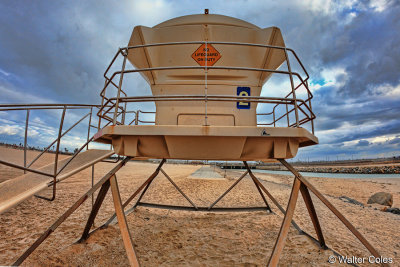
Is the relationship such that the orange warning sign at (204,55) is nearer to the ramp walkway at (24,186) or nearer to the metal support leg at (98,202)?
the metal support leg at (98,202)

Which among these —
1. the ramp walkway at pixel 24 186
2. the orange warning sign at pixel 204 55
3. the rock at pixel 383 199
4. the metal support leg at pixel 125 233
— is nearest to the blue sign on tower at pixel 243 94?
the orange warning sign at pixel 204 55

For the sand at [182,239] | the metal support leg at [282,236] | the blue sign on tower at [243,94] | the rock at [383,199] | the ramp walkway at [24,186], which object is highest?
the blue sign on tower at [243,94]

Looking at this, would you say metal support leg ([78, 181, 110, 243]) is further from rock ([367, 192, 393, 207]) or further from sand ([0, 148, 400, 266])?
rock ([367, 192, 393, 207])

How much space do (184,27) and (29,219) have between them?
547 cm

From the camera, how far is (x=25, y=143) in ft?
11.1

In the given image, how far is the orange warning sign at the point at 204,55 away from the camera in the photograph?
312 centimetres

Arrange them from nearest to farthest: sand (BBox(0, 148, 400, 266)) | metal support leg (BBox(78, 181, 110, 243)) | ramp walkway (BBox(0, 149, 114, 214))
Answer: ramp walkway (BBox(0, 149, 114, 214))
metal support leg (BBox(78, 181, 110, 243))
sand (BBox(0, 148, 400, 266))

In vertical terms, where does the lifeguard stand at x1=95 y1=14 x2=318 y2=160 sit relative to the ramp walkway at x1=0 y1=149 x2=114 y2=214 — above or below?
above

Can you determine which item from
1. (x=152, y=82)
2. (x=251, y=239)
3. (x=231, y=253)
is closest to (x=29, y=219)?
(x=152, y=82)

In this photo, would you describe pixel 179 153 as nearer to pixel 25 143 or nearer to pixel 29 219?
pixel 25 143

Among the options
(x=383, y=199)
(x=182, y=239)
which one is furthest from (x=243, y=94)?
(x=383, y=199)

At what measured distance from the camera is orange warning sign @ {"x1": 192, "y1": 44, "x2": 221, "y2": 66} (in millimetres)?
3121

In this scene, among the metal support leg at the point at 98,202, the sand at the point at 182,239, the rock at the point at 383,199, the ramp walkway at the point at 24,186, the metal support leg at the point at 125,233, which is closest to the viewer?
the metal support leg at the point at 125,233

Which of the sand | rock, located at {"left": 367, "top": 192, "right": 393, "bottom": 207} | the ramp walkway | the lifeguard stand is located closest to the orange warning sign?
the lifeguard stand
